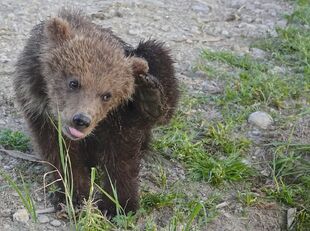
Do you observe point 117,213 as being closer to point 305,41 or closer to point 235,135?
point 235,135

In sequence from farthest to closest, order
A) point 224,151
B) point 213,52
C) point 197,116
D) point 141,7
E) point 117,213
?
1. point 141,7
2. point 213,52
3. point 197,116
4. point 224,151
5. point 117,213

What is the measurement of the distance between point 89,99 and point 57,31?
44 centimetres

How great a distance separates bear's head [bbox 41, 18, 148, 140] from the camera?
137 inches

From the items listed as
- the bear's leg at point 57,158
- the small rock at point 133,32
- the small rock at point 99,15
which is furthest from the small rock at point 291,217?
the small rock at point 99,15

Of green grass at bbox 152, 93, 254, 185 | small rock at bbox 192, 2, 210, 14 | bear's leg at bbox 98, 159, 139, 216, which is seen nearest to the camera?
bear's leg at bbox 98, 159, 139, 216

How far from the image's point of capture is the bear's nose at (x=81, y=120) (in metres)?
3.38

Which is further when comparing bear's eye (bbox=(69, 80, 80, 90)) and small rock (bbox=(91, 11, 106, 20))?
small rock (bbox=(91, 11, 106, 20))

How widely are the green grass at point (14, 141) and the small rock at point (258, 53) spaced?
2481mm

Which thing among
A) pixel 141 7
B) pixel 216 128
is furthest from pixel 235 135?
pixel 141 7

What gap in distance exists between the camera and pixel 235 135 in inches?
193

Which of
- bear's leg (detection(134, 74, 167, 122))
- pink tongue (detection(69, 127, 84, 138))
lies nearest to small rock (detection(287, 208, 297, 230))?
bear's leg (detection(134, 74, 167, 122))

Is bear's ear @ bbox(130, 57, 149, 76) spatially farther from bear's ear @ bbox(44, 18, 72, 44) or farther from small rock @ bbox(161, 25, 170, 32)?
small rock @ bbox(161, 25, 170, 32)

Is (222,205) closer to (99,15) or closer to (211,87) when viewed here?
(211,87)

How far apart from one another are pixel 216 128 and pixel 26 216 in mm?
1702
